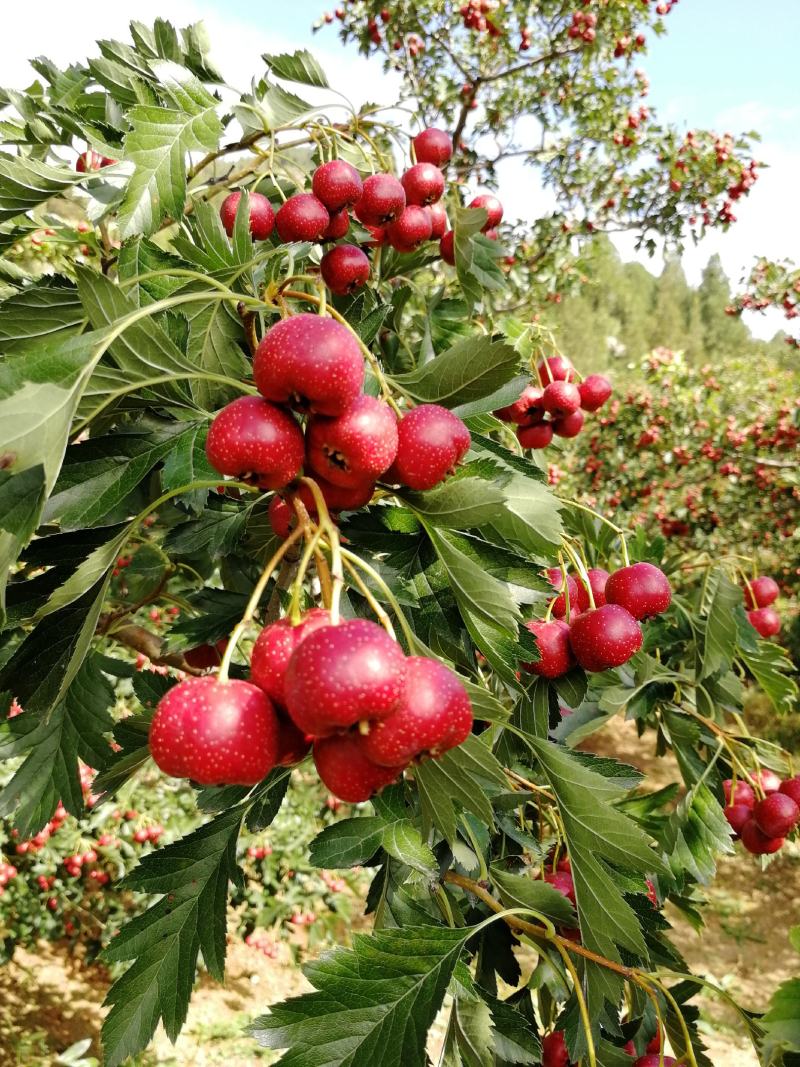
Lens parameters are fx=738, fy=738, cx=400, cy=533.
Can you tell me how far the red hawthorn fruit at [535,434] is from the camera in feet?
6.02

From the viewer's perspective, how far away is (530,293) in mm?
4785

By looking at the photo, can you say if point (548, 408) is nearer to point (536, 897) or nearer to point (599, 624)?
point (599, 624)

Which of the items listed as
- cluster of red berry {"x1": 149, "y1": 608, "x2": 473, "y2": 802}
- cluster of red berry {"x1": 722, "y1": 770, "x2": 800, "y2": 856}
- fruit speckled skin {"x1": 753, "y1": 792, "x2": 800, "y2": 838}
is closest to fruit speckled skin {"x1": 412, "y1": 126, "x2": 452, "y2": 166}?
cluster of red berry {"x1": 149, "y1": 608, "x2": 473, "y2": 802}

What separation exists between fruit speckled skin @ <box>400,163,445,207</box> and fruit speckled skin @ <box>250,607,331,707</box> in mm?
1167

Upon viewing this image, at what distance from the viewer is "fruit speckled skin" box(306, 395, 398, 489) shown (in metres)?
0.73

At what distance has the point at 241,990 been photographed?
425 cm

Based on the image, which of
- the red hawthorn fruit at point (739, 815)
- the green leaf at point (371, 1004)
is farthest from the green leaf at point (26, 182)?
the red hawthorn fruit at point (739, 815)

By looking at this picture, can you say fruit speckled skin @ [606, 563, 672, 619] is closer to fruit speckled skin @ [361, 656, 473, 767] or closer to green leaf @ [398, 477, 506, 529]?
green leaf @ [398, 477, 506, 529]

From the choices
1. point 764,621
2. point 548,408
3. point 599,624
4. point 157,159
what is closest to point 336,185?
point 157,159

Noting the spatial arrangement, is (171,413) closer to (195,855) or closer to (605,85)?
(195,855)

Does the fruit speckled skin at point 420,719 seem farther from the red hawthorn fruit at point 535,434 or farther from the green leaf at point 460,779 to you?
the red hawthorn fruit at point 535,434

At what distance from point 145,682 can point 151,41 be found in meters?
1.18

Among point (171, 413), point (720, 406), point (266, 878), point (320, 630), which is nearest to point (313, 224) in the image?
point (171, 413)

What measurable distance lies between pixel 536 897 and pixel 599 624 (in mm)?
454
